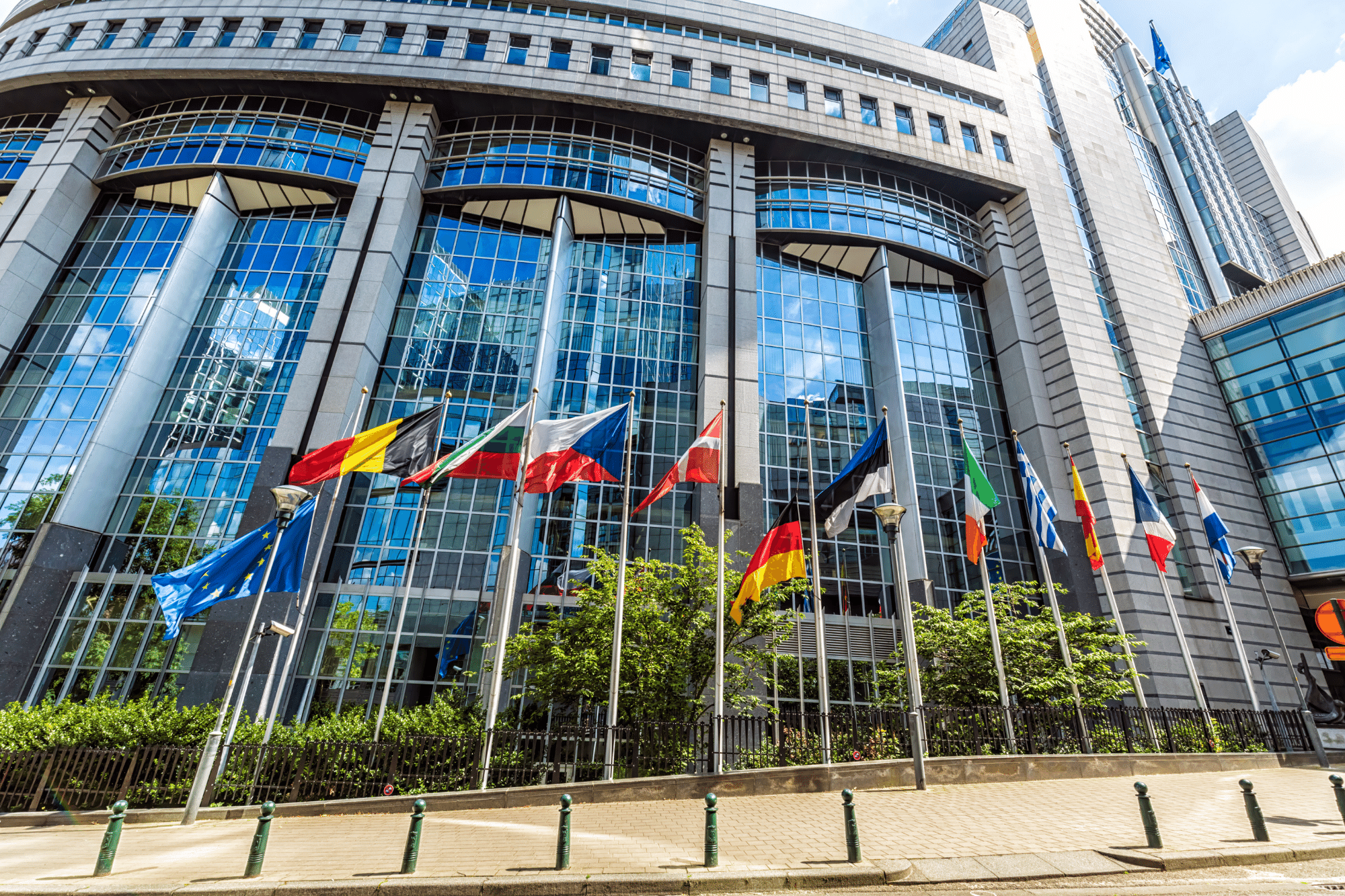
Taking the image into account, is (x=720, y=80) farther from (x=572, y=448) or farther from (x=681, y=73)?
(x=572, y=448)

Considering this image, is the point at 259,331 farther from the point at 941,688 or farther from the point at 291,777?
the point at 941,688

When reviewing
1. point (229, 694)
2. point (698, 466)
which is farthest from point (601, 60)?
point (229, 694)

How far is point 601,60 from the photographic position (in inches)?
1298

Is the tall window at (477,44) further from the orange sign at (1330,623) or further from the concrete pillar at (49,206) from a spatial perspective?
the orange sign at (1330,623)

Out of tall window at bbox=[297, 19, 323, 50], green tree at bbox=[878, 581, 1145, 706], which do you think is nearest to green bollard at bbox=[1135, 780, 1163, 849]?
green tree at bbox=[878, 581, 1145, 706]

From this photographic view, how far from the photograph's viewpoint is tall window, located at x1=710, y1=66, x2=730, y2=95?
110ft

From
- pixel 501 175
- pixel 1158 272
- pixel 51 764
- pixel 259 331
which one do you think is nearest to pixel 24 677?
pixel 51 764

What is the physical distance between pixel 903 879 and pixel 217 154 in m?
39.0

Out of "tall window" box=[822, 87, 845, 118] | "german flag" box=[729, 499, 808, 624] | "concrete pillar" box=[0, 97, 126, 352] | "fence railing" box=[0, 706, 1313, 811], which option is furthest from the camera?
"tall window" box=[822, 87, 845, 118]

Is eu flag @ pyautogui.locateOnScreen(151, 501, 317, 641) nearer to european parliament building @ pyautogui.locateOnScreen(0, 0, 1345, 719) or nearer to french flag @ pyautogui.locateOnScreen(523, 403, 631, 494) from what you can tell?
french flag @ pyautogui.locateOnScreen(523, 403, 631, 494)

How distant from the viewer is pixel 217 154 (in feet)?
98.4

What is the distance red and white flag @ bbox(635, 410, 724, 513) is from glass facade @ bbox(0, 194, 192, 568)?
24636 mm

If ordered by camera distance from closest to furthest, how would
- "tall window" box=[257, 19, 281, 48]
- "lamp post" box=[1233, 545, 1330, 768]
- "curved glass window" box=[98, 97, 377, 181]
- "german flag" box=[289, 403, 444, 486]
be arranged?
"german flag" box=[289, 403, 444, 486] < "lamp post" box=[1233, 545, 1330, 768] < "curved glass window" box=[98, 97, 377, 181] < "tall window" box=[257, 19, 281, 48]

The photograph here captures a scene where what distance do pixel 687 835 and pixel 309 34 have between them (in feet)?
136
